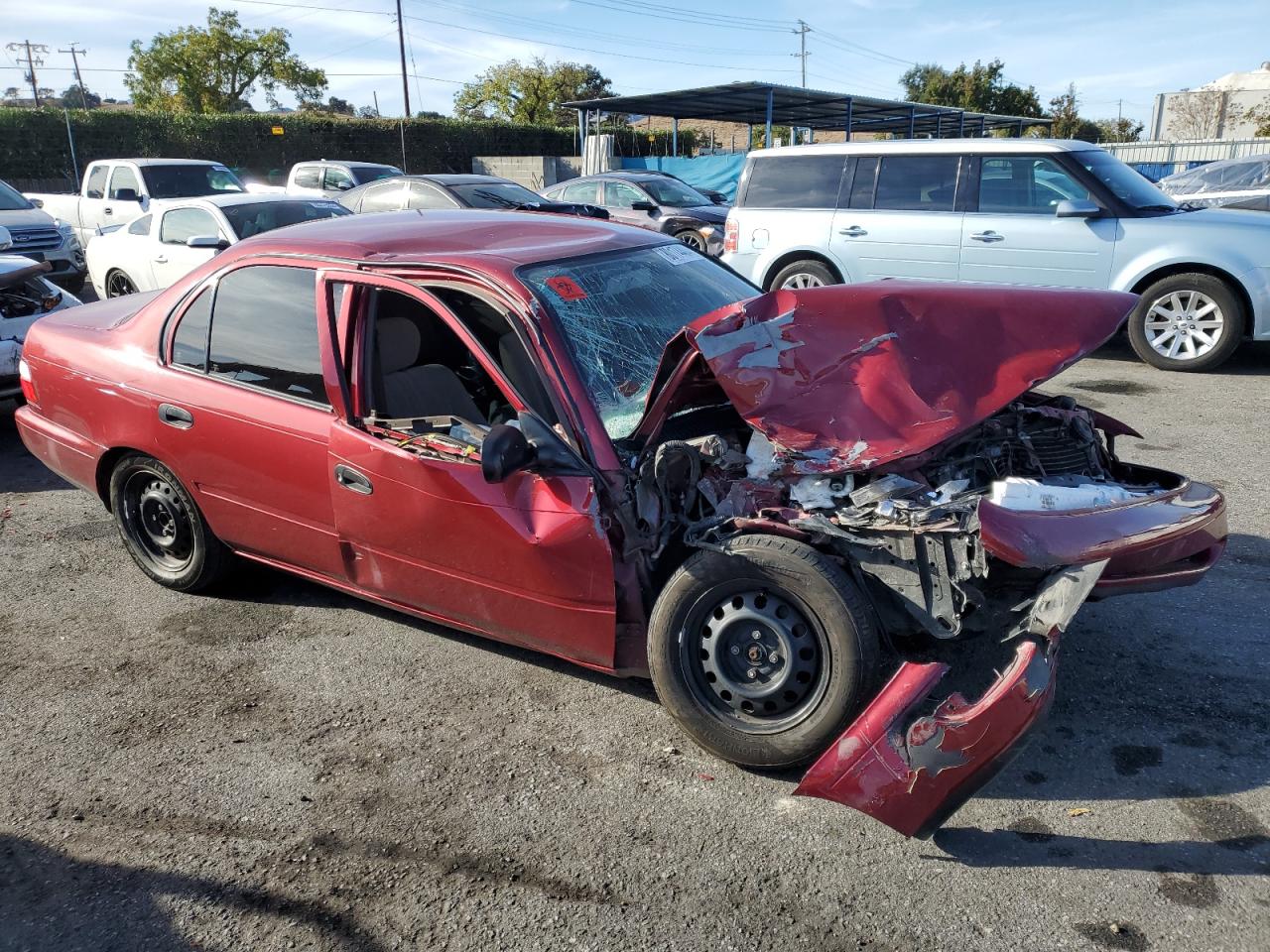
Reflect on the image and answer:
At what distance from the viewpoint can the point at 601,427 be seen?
3.28 m

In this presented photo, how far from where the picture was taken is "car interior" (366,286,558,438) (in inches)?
140

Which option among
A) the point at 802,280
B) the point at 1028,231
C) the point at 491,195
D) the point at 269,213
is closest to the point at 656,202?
the point at 491,195

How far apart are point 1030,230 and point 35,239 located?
39.8 ft

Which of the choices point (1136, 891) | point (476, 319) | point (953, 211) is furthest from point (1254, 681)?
point (953, 211)

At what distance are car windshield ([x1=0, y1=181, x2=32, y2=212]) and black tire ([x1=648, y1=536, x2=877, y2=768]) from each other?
1377cm

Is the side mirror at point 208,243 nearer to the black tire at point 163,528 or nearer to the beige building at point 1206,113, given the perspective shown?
the black tire at point 163,528

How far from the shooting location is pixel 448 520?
3.41 m

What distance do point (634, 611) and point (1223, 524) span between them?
6.53 feet

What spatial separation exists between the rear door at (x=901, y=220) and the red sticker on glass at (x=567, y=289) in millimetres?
6067

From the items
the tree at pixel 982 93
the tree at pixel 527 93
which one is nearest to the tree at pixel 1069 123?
the tree at pixel 982 93

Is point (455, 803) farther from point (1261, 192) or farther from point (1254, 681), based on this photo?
point (1261, 192)

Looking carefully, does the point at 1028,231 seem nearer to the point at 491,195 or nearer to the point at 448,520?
the point at 491,195

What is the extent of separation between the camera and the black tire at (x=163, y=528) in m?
4.40

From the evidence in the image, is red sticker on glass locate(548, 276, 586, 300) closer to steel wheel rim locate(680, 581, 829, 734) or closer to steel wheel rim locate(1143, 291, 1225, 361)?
steel wheel rim locate(680, 581, 829, 734)
